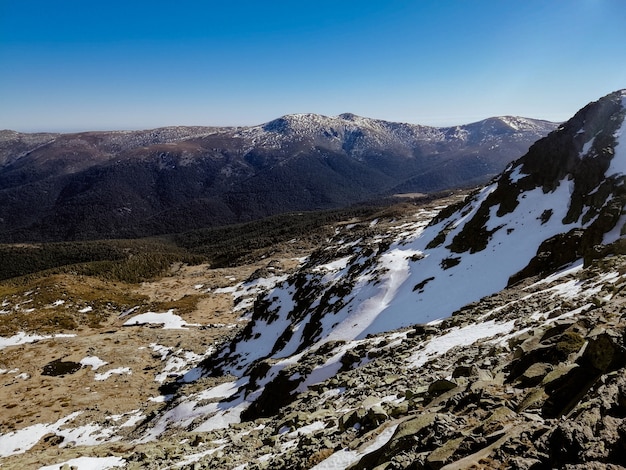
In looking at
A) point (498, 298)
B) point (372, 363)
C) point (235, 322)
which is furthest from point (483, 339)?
point (235, 322)

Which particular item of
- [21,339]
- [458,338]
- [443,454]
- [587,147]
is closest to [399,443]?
[443,454]

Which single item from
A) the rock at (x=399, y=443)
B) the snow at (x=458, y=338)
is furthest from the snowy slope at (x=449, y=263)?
the rock at (x=399, y=443)

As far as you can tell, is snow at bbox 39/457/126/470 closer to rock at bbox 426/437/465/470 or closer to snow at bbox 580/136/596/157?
rock at bbox 426/437/465/470

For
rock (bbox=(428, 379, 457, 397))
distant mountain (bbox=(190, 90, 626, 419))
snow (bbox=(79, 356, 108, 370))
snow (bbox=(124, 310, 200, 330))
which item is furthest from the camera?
snow (bbox=(124, 310, 200, 330))

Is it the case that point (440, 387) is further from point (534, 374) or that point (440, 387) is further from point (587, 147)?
point (587, 147)

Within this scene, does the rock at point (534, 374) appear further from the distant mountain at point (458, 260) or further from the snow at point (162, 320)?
the snow at point (162, 320)

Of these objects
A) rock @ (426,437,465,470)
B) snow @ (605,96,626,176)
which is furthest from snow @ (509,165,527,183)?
rock @ (426,437,465,470)

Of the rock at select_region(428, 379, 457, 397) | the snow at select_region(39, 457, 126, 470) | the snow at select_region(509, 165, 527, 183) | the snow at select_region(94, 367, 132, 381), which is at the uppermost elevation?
the snow at select_region(509, 165, 527, 183)
